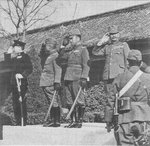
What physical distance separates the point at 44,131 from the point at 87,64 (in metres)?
1.34

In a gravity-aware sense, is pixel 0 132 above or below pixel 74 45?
below

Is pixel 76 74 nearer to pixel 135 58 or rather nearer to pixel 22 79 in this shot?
pixel 22 79

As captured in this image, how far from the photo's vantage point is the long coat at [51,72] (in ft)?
26.0

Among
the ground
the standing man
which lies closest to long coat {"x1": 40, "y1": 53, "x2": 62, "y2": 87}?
the standing man

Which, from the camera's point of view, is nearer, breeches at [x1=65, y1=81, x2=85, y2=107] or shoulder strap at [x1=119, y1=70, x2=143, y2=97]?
shoulder strap at [x1=119, y1=70, x2=143, y2=97]

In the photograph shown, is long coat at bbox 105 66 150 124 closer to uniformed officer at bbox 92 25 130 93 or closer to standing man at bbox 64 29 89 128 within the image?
uniformed officer at bbox 92 25 130 93

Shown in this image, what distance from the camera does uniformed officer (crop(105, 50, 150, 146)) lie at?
17.4 ft

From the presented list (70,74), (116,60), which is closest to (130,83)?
(116,60)

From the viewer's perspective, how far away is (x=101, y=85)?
10.9m

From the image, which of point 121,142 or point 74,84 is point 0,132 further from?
point 121,142

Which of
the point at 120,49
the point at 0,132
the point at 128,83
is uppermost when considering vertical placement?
the point at 120,49

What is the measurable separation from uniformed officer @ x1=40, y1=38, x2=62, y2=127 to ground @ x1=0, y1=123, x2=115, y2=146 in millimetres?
560

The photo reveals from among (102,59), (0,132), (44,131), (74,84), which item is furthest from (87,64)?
(102,59)

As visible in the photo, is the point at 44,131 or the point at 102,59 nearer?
the point at 44,131
